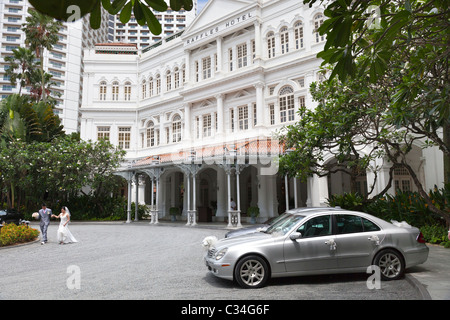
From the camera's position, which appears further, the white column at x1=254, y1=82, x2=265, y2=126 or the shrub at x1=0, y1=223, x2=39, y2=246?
the white column at x1=254, y1=82, x2=265, y2=126

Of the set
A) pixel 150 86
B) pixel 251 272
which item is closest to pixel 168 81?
pixel 150 86

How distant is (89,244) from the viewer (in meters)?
13.1

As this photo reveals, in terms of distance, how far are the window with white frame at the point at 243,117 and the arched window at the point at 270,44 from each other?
13.0ft

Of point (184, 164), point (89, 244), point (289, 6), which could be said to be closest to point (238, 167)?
point (184, 164)

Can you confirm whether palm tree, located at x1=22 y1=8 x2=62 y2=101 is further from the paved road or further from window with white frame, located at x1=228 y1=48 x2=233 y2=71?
the paved road

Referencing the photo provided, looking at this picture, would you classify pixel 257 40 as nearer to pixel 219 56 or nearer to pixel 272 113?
pixel 219 56

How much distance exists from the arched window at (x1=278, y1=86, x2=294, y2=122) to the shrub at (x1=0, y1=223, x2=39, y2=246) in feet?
50.4

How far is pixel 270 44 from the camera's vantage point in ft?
76.9

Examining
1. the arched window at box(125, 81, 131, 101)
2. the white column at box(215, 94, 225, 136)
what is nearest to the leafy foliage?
the white column at box(215, 94, 225, 136)

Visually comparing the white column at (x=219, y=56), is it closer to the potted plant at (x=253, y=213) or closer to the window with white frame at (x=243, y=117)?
the window with white frame at (x=243, y=117)

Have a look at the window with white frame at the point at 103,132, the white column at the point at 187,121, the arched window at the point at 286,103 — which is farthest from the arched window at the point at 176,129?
the arched window at the point at 286,103

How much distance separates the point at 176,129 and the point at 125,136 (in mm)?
5922

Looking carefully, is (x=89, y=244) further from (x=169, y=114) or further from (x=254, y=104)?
(x=169, y=114)

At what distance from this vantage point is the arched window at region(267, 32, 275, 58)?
76.3ft
